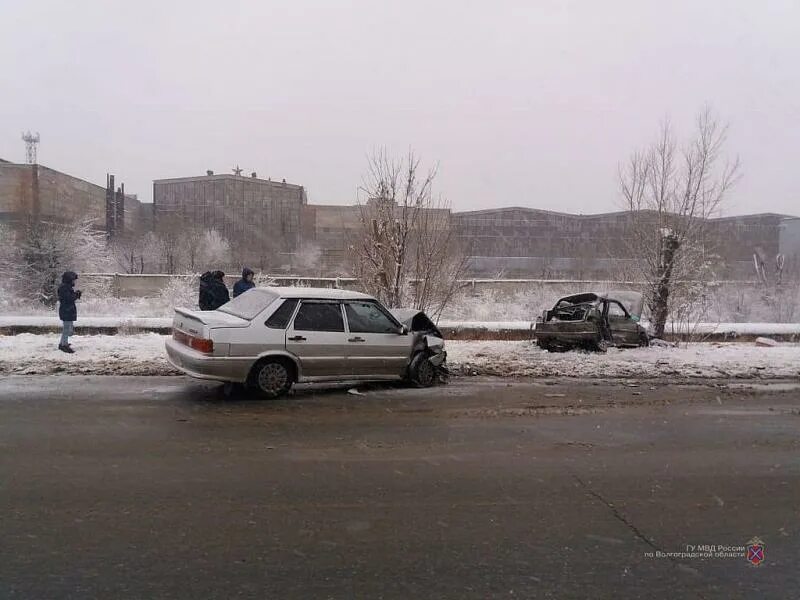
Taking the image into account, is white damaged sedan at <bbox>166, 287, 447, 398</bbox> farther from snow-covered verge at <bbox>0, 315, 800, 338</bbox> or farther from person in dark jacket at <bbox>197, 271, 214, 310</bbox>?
snow-covered verge at <bbox>0, 315, 800, 338</bbox>

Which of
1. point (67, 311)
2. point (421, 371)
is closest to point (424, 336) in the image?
point (421, 371)

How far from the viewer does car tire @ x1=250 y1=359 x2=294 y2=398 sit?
818 centimetres

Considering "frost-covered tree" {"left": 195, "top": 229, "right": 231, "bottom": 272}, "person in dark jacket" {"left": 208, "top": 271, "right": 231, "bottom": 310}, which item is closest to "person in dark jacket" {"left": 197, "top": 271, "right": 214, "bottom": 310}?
"person in dark jacket" {"left": 208, "top": 271, "right": 231, "bottom": 310}

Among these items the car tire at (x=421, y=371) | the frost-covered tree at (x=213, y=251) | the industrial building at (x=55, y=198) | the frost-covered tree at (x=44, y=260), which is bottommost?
the car tire at (x=421, y=371)

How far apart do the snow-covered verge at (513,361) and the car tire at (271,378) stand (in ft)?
9.58

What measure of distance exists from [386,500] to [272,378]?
13.6 ft

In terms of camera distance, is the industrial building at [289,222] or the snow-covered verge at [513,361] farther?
the industrial building at [289,222]

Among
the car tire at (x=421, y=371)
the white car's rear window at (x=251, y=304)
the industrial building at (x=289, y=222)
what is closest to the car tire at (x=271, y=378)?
the white car's rear window at (x=251, y=304)

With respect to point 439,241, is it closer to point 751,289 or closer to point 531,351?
point 531,351

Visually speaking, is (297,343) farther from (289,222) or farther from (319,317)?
(289,222)

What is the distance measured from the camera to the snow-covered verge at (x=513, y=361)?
10.5 meters

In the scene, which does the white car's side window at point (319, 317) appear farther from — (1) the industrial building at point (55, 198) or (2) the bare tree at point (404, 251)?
(1) the industrial building at point (55, 198)

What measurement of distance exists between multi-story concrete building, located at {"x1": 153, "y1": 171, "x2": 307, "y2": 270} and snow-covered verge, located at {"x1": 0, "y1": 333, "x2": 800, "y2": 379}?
5801cm

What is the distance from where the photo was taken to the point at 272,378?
325 inches
